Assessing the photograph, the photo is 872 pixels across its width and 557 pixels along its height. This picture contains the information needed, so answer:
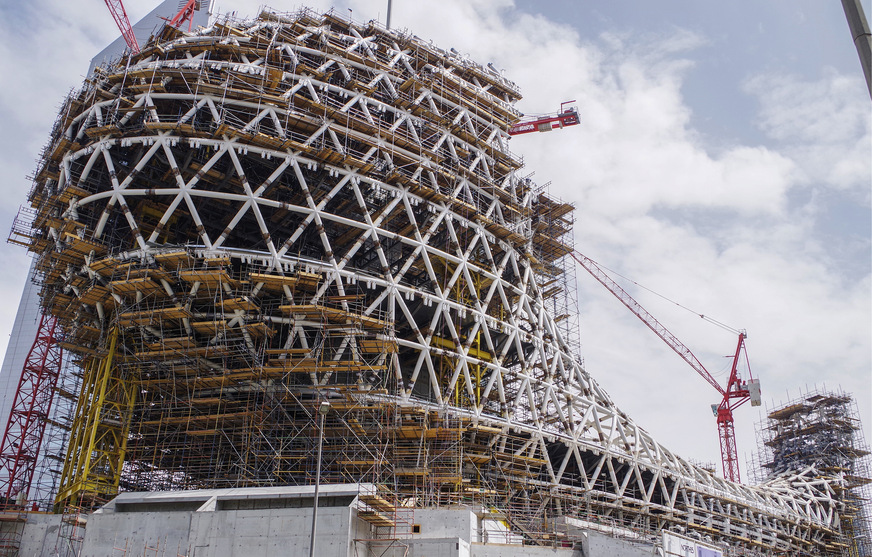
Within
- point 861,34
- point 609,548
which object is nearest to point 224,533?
point 609,548

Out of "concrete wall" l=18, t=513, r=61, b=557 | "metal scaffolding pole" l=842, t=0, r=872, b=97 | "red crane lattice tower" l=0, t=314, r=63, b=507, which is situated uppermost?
"red crane lattice tower" l=0, t=314, r=63, b=507

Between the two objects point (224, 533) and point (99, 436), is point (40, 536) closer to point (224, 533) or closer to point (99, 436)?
point (99, 436)

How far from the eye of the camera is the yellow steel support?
38000 mm

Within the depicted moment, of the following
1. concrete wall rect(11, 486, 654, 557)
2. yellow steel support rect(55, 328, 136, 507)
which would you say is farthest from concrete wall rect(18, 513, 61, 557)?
yellow steel support rect(55, 328, 136, 507)

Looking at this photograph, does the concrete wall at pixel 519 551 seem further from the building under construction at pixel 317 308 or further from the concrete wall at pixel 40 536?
the concrete wall at pixel 40 536

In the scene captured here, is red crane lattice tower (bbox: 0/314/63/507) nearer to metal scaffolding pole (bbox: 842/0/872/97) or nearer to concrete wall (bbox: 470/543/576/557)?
concrete wall (bbox: 470/543/576/557)

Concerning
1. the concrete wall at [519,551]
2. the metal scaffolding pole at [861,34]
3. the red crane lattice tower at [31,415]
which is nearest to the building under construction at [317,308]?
the concrete wall at [519,551]

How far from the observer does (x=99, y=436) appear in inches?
1583

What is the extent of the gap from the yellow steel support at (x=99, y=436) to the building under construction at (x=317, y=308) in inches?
6.3

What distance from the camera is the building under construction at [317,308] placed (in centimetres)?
3909

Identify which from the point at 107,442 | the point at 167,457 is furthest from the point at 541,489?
the point at 107,442

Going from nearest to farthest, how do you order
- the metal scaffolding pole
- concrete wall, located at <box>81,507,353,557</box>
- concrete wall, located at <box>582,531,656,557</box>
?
the metal scaffolding pole < concrete wall, located at <box>81,507,353,557</box> < concrete wall, located at <box>582,531,656,557</box>

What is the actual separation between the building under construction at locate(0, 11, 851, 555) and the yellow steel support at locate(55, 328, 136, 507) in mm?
159

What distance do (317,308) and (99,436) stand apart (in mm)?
13508
